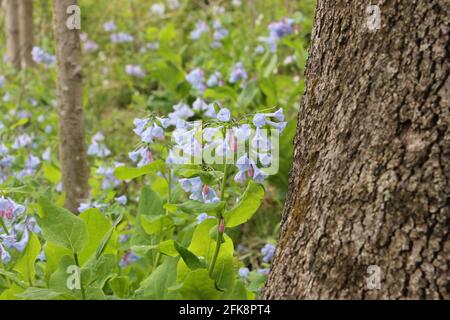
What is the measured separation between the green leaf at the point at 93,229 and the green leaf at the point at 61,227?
12 centimetres

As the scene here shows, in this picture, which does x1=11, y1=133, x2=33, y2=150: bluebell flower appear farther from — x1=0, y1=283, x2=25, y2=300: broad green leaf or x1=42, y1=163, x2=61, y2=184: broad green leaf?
x1=0, y1=283, x2=25, y2=300: broad green leaf

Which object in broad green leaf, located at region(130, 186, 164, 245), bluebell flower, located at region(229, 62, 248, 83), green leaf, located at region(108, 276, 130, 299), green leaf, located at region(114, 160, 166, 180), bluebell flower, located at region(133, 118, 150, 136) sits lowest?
green leaf, located at region(108, 276, 130, 299)

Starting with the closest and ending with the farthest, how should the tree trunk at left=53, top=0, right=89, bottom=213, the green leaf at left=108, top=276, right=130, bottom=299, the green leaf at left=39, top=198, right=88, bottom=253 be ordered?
the green leaf at left=39, top=198, right=88, bottom=253 → the green leaf at left=108, top=276, right=130, bottom=299 → the tree trunk at left=53, top=0, right=89, bottom=213

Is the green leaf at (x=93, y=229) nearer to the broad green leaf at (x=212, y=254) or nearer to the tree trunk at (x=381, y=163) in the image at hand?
the broad green leaf at (x=212, y=254)

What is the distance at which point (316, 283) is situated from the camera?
1.46 m

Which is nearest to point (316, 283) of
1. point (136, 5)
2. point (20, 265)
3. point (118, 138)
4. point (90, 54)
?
point (20, 265)

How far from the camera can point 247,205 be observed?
5.76ft

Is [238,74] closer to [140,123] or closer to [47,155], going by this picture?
[47,155]

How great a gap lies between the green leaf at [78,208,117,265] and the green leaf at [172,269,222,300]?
0.41m

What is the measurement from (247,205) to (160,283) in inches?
14.3

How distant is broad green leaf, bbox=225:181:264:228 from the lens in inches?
67.4

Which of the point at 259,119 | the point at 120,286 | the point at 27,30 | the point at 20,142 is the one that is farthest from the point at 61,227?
the point at 27,30

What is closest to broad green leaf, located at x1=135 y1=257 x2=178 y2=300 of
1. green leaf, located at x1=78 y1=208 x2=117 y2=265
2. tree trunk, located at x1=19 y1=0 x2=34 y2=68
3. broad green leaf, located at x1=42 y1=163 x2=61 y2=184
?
green leaf, located at x1=78 y1=208 x2=117 y2=265
